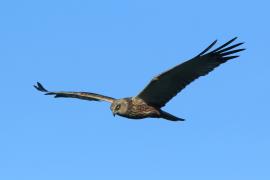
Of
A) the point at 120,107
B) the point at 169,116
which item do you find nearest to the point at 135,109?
the point at 120,107

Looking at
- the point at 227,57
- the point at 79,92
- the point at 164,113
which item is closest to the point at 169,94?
the point at 164,113

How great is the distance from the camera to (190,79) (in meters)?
17.5

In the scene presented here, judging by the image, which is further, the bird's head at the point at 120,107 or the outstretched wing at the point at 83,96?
the outstretched wing at the point at 83,96

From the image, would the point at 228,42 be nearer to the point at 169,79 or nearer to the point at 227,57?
the point at 227,57

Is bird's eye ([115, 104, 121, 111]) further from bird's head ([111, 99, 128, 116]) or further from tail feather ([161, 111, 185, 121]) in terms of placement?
tail feather ([161, 111, 185, 121])

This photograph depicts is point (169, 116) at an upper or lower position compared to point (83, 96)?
lower

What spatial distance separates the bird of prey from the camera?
678 inches

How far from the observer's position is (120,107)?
1805 cm

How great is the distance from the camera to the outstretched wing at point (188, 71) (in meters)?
17.1

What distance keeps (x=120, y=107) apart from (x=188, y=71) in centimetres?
197

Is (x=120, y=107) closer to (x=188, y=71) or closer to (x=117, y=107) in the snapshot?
(x=117, y=107)

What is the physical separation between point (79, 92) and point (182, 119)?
3.71m

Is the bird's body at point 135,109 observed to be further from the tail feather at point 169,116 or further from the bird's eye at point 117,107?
the tail feather at point 169,116

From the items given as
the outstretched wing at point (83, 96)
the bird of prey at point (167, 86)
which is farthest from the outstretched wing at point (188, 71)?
the outstretched wing at point (83, 96)
